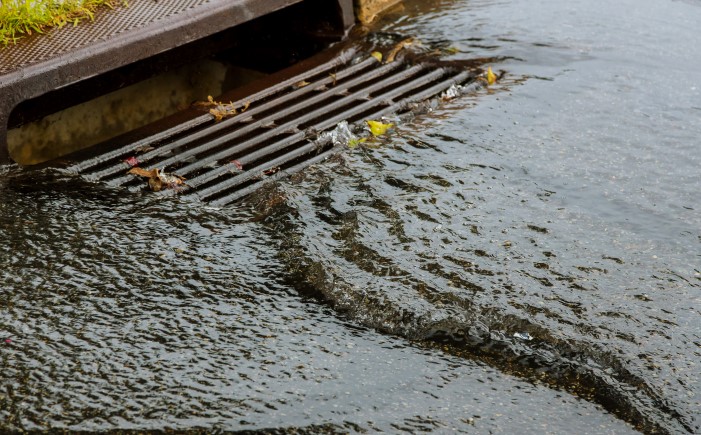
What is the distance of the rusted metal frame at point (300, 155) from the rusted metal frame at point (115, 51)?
728mm

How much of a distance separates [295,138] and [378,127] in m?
0.41

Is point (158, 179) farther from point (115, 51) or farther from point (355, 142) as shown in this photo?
point (355, 142)

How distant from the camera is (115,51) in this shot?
402 cm

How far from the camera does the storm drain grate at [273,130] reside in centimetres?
392

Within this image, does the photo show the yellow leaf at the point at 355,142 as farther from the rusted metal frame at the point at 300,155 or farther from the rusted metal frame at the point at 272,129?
the rusted metal frame at the point at 272,129

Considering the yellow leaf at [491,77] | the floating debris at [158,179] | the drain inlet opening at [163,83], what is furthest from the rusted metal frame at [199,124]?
the yellow leaf at [491,77]

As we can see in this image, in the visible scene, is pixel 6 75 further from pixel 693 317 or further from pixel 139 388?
pixel 693 317

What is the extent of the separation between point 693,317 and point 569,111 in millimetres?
1675

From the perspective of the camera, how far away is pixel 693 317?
2861 millimetres

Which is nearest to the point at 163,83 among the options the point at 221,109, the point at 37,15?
the point at 221,109

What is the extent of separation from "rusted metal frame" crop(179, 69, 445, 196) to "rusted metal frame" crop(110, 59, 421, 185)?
0.25 ft

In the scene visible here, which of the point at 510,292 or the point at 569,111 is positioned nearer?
the point at 510,292

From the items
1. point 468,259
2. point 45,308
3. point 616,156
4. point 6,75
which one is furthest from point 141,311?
point 616,156

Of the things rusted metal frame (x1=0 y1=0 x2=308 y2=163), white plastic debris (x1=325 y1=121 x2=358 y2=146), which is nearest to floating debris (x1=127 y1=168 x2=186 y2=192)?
rusted metal frame (x1=0 y1=0 x2=308 y2=163)
